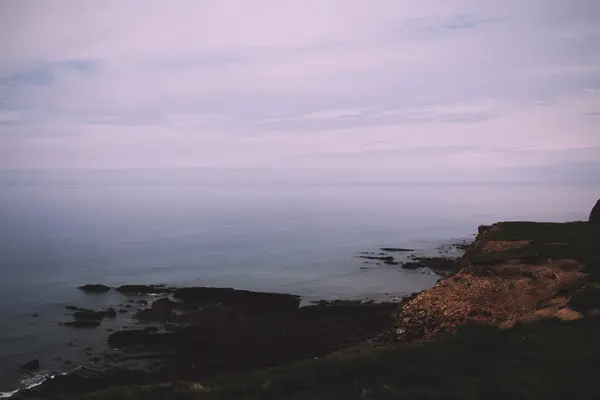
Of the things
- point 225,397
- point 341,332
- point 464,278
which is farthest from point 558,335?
point 341,332

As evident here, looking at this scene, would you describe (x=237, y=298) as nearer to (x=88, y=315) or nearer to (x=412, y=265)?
(x=88, y=315)

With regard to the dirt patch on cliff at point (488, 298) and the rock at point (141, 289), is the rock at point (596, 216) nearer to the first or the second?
the dirt patch on cliff at point (488, 298)

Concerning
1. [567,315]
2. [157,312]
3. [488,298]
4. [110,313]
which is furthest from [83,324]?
[567,315]

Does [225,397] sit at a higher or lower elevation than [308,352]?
higher

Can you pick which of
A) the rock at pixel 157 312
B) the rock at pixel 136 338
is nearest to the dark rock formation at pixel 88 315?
the rock at pixel 157 312

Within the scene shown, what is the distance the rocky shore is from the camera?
13.7 meters

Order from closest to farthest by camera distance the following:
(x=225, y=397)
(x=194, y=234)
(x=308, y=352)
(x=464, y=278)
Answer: (x=225, y=397), (x=308, y=352), (x=464, y=278), (x=194, y=234)

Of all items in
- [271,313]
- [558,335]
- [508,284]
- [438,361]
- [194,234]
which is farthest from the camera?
[194,234]

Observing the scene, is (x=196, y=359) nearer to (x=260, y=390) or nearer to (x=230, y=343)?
(x=230, y=343)

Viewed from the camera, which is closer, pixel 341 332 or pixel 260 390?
pixel 260 390

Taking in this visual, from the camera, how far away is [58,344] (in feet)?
108

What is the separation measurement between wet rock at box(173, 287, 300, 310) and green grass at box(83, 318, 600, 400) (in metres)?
28.9

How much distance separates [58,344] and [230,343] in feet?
44.0

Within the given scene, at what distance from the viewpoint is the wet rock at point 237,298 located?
146 feet
